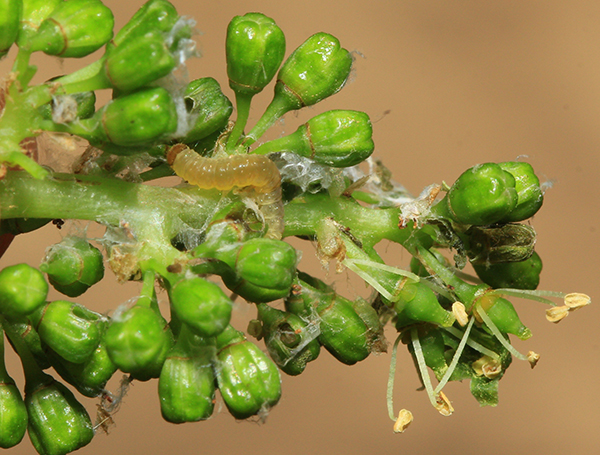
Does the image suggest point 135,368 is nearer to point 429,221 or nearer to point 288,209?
point 288,209

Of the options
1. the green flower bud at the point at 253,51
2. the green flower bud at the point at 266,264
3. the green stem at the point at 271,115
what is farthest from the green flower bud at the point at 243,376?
the green flower bud at the point at 253,51

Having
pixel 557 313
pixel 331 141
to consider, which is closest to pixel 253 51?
pixel 331 141

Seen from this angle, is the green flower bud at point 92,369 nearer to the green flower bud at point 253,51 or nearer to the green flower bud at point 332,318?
the green flower bud at point 332,318

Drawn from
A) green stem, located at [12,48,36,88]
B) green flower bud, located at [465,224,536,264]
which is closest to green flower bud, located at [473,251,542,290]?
green flower bud, located at [465,224,536,264]

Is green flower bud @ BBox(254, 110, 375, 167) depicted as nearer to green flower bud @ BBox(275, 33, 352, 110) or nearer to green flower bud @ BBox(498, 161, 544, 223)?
green flower bud @ BBox(275, 33, 352, 110)

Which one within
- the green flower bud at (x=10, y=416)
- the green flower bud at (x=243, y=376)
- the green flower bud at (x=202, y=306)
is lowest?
the green flower bud at (x=10, y=416)

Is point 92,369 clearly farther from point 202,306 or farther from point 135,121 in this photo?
point 135,121
